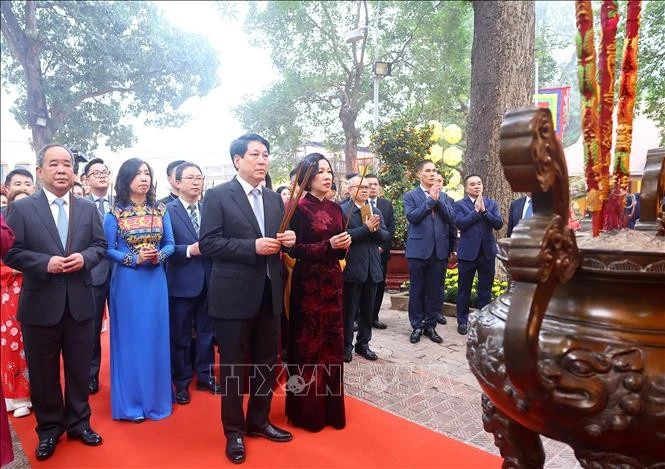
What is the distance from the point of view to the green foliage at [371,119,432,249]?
24.7ft

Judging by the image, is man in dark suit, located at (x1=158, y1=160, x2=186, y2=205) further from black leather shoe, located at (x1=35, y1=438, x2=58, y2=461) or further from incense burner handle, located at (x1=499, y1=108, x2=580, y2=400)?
incense burner handle, located at (x1=499, y1=108, x2=580, y2=400)

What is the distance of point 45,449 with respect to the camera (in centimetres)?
234

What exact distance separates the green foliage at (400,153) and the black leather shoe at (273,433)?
5.24 meters

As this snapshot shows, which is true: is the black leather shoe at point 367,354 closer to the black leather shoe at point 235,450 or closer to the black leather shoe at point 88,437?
the black leather shoe at point 235,450

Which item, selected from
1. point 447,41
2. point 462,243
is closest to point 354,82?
point 447,41

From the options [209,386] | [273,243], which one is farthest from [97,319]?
[273,243]

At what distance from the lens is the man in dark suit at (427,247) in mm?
4320

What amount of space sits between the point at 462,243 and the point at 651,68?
194cm

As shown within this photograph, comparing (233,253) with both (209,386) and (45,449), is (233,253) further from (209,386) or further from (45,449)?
(209,386)

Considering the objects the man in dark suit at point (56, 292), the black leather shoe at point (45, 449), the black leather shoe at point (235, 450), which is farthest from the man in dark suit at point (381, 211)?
the black leather shoe at point (45, 449)

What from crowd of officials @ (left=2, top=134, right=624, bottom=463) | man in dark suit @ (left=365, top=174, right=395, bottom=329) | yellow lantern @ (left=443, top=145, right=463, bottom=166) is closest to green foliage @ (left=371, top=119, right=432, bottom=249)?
yellow lantern @ (left=443, top=145, right=463, bottom=166)

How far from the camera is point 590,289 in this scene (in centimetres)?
101

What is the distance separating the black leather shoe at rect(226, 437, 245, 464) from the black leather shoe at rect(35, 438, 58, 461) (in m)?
0.83

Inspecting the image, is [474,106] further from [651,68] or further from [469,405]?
[469,405]
